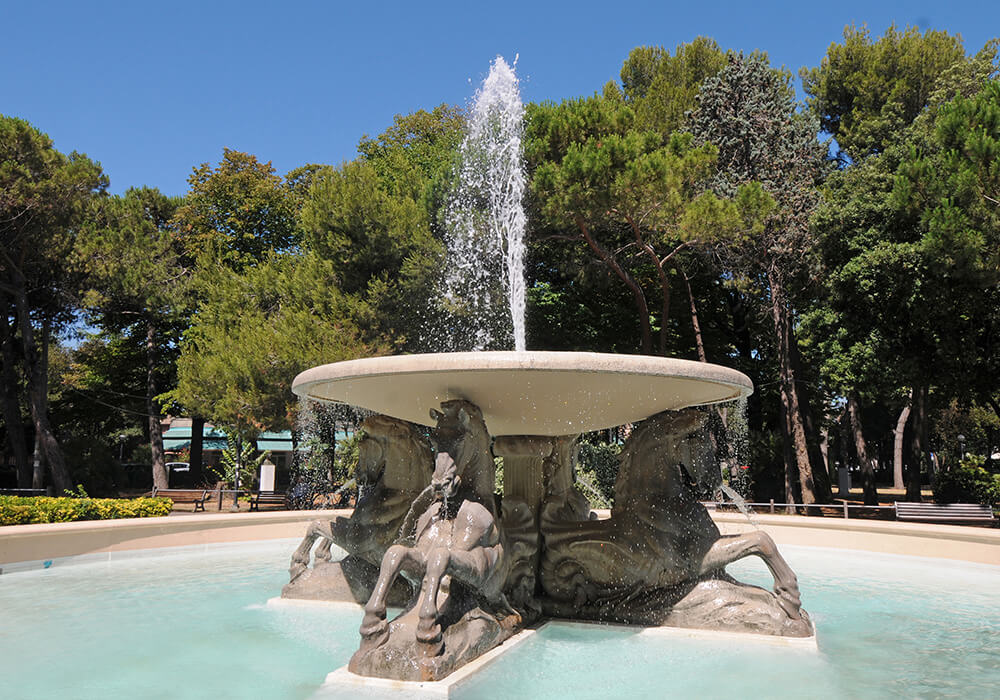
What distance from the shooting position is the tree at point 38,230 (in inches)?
799

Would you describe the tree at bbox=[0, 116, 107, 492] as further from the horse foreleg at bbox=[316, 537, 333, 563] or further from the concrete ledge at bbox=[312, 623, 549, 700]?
the concrete ledge at bbox=[312, 623, 549, 700]

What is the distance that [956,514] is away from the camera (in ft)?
43.1

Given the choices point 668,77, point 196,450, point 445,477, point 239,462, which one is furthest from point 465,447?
point 196,450

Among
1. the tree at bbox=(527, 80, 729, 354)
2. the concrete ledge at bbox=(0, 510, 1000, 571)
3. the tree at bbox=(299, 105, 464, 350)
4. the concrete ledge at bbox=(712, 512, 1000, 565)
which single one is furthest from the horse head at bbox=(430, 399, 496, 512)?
the tree at bbox=(299, 105, 464, 350)

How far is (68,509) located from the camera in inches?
448

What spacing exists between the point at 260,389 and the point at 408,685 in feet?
57.1

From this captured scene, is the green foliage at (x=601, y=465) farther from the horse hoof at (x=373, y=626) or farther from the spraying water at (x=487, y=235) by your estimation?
the horse hoof at (x=373, y=626)

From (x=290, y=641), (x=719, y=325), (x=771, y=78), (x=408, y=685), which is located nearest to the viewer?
(x=408, y=685)

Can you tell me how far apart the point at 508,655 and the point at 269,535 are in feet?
25.6

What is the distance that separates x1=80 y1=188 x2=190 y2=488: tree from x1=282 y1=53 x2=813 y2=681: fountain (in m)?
21.3

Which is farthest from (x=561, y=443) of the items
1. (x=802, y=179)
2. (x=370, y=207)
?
(x=802, y=179)

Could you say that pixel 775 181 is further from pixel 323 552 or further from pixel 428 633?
pixel 428 633

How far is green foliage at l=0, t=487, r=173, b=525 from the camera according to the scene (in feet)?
34.1

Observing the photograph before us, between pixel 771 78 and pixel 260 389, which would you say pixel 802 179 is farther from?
pixel 260 389
